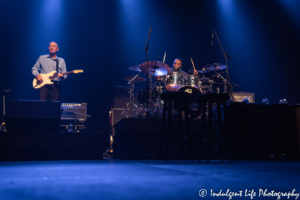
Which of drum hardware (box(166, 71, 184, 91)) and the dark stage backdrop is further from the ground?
the dark stage backdrop

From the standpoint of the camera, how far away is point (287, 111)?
13.0ft

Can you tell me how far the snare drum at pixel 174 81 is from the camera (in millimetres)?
6008

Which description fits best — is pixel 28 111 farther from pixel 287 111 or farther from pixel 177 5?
pixel 177 5

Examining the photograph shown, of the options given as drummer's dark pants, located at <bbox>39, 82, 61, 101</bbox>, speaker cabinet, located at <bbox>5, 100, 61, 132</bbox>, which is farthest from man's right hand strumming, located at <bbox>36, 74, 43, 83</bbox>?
speaker cabinet, located at <bbox>5, 100, 61, 132</bbox>

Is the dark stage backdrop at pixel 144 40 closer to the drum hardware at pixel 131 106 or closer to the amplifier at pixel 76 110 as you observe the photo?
the amplifier at pixel 76 110

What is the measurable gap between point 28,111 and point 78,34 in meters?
4.27

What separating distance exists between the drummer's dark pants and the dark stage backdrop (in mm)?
2535

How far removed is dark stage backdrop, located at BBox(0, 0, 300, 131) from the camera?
777 cm

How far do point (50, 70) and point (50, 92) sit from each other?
50cm

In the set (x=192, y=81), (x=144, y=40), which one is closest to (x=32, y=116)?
(x=192, y=81)

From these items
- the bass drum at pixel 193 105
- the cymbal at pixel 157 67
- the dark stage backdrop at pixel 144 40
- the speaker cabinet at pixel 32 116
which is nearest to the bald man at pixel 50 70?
the speaker cabinet at pixel 32 116

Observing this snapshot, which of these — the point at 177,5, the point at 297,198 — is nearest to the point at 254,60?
the point at 177,5

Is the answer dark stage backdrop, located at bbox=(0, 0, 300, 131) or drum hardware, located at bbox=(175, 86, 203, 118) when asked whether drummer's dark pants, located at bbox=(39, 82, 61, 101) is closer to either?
drum hardware, located at bbox=(175, 86, 203, 118)

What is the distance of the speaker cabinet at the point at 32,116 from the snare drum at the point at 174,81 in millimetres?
2448
